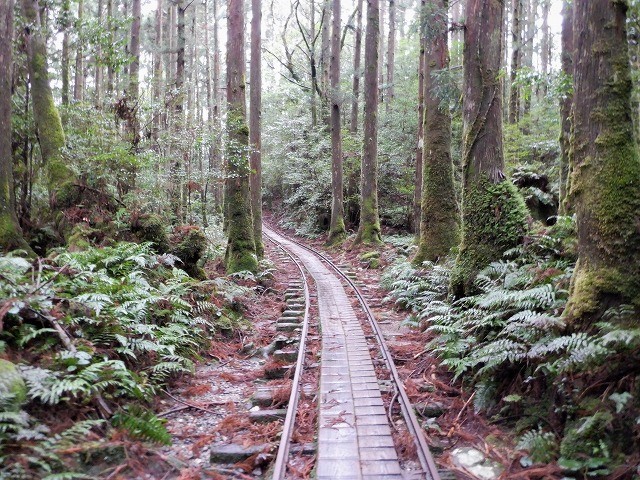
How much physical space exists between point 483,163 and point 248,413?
5903mm

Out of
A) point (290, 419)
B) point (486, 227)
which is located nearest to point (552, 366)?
point (290, 419)

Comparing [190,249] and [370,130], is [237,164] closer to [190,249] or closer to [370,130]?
[190,249]

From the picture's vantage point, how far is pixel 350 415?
5270 millimetres

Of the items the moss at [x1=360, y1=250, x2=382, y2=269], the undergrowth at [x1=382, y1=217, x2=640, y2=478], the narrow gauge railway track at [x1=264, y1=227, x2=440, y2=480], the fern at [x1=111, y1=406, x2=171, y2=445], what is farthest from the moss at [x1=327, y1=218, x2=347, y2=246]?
the fern at [x1=111, y1=406, x2=171, y2=445]

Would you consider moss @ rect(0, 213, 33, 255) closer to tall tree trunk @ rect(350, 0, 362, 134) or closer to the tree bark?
the tree bark

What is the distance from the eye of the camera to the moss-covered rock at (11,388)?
4.04 m

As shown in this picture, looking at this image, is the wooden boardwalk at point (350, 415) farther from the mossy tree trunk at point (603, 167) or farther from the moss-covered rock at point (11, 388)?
the moss-covered rock at point (11, 388)

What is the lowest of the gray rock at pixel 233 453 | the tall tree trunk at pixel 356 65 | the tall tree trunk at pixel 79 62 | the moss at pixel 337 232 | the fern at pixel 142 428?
the gray rock at pixel 233 453

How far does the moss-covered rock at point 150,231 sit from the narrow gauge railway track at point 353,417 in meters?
4.14

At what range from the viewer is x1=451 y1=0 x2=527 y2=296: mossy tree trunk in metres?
8.14

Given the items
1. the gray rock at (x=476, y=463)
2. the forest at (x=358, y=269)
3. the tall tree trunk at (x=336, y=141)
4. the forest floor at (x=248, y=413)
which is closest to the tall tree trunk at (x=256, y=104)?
the forest at (x=358, y=269)

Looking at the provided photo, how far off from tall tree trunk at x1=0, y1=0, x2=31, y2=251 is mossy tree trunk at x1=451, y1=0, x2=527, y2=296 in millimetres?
8390

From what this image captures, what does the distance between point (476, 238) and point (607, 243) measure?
11.2 feet

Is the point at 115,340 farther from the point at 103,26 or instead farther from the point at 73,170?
the point at 103,26
